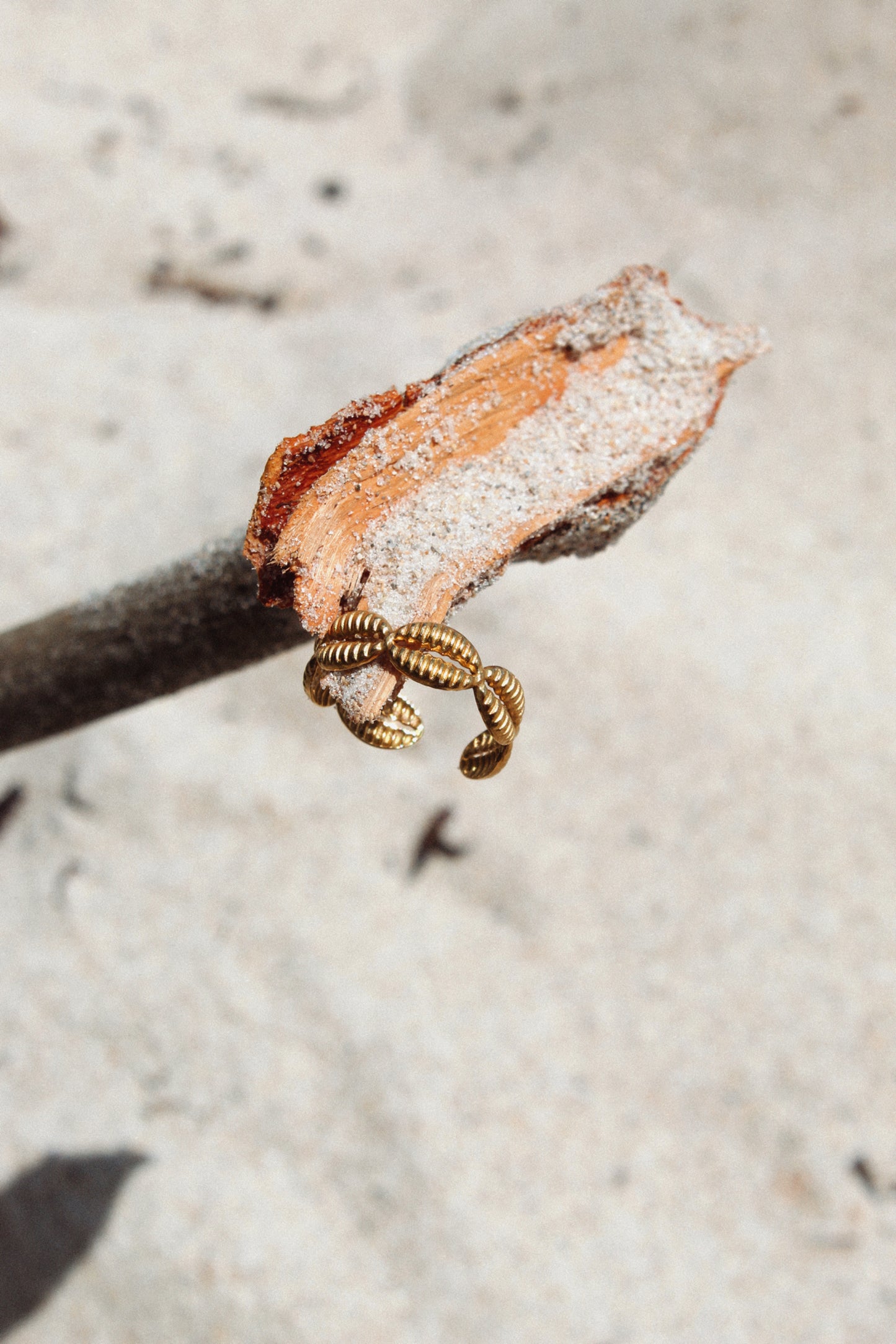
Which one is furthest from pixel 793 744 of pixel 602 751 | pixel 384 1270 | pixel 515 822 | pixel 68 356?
pixel 68 356

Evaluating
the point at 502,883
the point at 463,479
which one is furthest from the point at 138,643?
the point at 502,883

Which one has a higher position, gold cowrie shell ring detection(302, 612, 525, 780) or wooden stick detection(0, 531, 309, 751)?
wooden stick detection(0, 531, 309, 751)

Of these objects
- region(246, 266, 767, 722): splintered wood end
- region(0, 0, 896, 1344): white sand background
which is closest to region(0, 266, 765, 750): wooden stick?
region(246, 266, 767, 722): splintered wood end

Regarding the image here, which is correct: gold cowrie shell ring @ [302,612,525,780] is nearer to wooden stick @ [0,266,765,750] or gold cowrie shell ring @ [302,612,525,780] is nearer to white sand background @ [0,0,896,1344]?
wooden stick @ [0,266,765,750]

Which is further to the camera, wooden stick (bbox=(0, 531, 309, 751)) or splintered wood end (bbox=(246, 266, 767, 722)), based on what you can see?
wooden stick (bbox=(0, 531, 309, 751))

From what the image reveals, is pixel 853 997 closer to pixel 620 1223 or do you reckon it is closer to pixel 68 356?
pixel 620 1223

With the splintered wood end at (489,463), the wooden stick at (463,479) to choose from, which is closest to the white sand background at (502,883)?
the wooden stick at (463,479)
